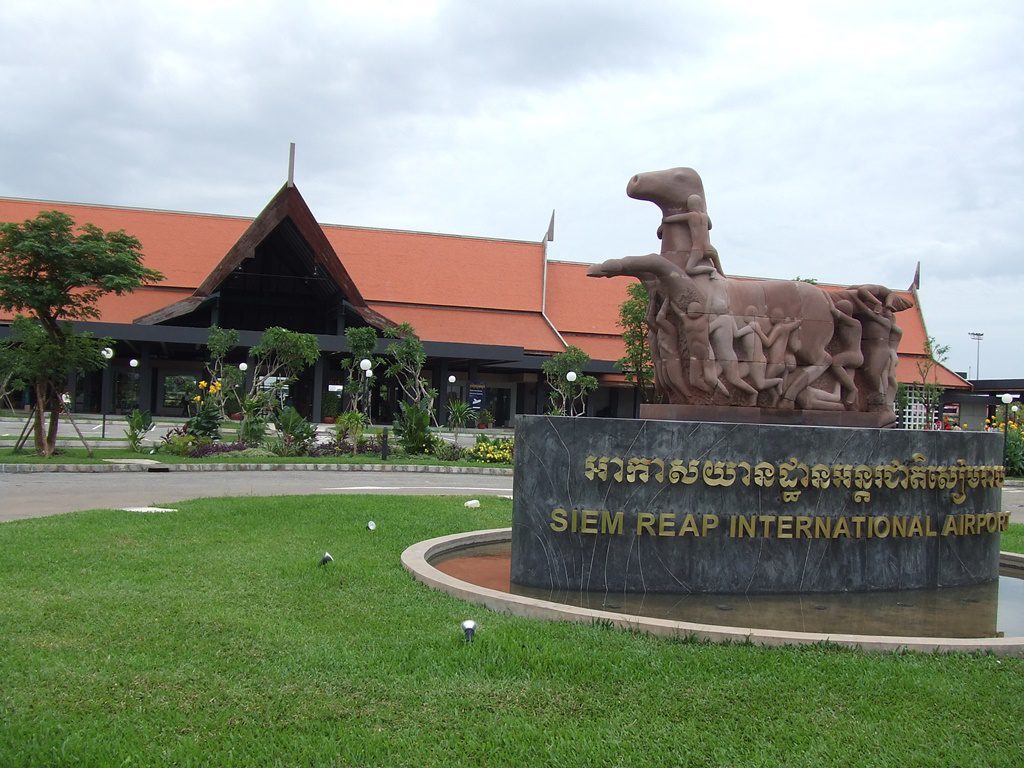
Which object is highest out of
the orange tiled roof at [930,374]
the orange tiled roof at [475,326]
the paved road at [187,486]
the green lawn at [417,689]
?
the orange tiled roof at [475,326]

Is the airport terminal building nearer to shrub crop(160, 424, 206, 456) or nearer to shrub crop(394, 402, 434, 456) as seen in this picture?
shrub crop(394, 402, 434, 456)

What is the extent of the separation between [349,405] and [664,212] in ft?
92.5

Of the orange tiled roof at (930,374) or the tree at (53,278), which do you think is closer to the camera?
the tree at (53,278)

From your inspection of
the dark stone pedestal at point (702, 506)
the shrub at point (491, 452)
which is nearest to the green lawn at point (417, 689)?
the dark stone pedestal at point (702, 506)

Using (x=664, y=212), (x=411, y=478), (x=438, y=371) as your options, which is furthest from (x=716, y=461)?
(x=438, y=371)

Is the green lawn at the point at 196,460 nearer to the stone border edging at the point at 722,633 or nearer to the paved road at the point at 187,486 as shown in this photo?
the paved road at the point at 187,486

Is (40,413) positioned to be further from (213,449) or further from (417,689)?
(417,689)

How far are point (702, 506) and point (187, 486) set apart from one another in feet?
36.7

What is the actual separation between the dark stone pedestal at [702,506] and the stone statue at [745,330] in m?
1.18

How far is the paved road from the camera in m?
13.0

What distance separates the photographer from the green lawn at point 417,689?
397 cm

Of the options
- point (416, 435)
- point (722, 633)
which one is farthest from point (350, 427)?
point (722, 633)

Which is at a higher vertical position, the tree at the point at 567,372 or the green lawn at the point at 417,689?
the tree at the point at 567,372

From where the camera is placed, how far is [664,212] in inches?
356
